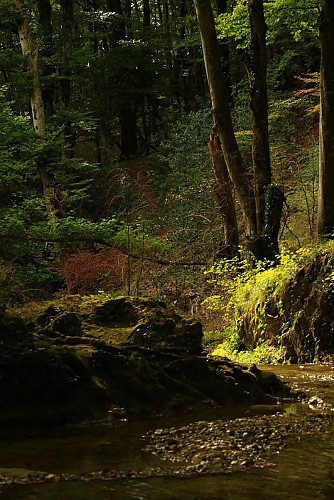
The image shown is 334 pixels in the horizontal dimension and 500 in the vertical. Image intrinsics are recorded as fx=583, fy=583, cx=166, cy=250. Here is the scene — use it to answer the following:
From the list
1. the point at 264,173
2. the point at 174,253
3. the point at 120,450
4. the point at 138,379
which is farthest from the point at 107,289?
the point at 120,450

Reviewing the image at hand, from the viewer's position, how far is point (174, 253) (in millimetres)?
15758

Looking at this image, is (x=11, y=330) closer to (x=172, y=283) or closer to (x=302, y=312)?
(x=302, y=312)

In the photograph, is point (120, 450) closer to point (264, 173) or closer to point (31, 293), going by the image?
point (264, 173)

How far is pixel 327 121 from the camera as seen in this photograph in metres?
10.5

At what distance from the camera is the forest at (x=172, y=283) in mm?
3338

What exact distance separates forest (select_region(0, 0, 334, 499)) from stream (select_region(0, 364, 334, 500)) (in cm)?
2

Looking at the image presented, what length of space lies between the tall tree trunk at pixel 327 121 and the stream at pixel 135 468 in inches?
265

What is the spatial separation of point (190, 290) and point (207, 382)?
10.0m

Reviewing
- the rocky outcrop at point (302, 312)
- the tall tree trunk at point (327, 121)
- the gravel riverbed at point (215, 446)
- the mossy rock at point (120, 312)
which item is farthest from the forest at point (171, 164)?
the gravel riverbed at point (215, 446)

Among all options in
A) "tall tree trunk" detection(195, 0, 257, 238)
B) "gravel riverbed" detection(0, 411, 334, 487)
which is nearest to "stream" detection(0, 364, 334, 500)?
"gravel riverbed" detection(0, 411, 334, 487)

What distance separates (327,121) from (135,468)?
8796 millimetres

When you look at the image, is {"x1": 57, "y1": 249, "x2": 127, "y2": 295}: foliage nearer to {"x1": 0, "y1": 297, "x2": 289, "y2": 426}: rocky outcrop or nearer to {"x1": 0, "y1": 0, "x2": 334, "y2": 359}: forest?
{"x1": 0, "y1": 0, "x2": 334, "y2": 359}: forest

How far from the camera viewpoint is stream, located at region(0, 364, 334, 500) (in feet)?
8.51

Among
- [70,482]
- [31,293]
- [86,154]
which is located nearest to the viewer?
[70,482]
